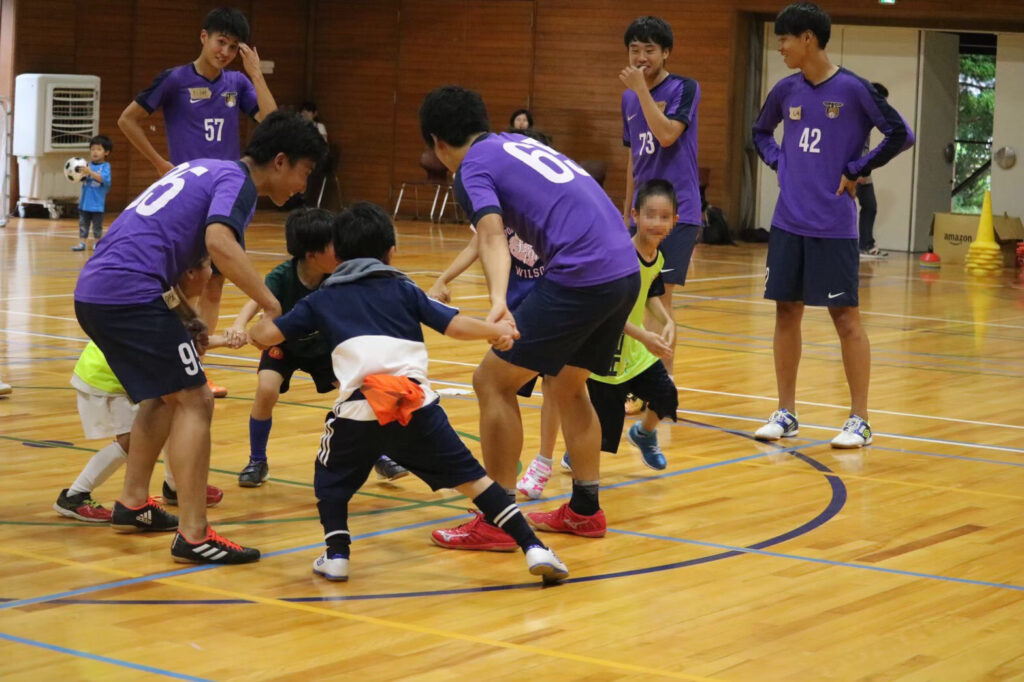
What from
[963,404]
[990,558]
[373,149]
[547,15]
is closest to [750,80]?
[547,15]

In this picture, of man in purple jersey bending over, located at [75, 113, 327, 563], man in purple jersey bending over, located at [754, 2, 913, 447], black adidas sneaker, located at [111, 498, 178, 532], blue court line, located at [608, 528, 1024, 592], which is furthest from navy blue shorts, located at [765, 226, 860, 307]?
black adidas sneaker, located at [111, 498, 178, 532]

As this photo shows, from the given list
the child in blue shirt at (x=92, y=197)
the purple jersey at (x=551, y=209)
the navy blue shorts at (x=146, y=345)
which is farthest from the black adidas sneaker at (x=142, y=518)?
the child in blue shirt at (x=92, y=197)

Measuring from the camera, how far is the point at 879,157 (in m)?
6.53

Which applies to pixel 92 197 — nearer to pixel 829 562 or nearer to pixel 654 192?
pixel 654 192

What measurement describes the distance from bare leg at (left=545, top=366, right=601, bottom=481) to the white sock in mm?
1447

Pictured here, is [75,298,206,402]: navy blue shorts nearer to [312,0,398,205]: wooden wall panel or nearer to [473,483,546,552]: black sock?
[473,483,546,552]: black sock

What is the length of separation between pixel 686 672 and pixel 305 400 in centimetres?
402

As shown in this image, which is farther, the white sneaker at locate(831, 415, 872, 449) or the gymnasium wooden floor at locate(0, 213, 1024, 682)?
the white sneaker at locate(831, 415, 872, 449)

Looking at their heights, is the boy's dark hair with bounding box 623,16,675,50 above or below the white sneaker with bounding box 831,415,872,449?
above

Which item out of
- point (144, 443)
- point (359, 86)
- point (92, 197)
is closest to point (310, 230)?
point (144, 443)

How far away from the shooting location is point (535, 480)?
17.6 feet

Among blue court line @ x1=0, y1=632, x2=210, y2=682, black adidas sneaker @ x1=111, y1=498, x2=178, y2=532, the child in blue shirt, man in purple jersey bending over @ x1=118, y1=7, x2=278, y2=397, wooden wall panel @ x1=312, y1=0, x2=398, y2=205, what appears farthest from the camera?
wooden wall panel @ x1=312, y1=0, x2=398, y2=205

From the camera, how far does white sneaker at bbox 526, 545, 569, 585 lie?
410cm

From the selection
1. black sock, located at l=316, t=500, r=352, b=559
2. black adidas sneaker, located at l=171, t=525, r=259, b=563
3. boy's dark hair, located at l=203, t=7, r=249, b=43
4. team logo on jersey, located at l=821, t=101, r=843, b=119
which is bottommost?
black adidas sneaker, located at l=171, t=525, r=259, b=563
